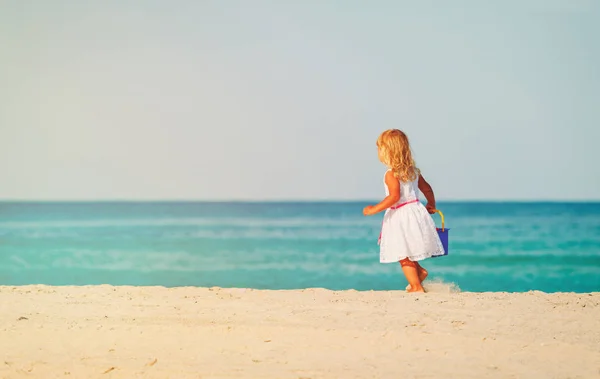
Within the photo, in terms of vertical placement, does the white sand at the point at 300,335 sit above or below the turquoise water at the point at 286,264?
above

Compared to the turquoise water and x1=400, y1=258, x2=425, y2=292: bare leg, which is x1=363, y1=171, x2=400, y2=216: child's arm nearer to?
x1=400, y1=258, x2=425, y2=292: bare leg

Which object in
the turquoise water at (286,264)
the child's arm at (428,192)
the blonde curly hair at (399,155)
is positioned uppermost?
the blonde curly hair at (399,155)

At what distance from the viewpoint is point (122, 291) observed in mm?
6297

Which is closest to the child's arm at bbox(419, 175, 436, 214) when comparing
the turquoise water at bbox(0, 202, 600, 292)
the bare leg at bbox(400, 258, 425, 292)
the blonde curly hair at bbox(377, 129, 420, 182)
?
the blonde curly hair at bbox(377, 129, 420, 182)

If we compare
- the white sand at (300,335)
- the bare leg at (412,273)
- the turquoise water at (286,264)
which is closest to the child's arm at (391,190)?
the bare leg at (412,273)

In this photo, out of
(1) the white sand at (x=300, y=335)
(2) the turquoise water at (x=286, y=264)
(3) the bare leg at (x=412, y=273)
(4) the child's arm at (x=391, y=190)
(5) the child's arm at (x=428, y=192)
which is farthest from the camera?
(2) the turquoise water at (x=286, y=264)

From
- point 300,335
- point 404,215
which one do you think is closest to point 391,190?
point 404,215

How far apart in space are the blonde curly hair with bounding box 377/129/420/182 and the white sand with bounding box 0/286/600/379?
98 centimetres

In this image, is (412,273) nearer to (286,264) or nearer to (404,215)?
(404,215)

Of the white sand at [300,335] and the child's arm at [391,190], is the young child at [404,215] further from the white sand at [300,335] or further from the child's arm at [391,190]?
the white sand at [300,335]

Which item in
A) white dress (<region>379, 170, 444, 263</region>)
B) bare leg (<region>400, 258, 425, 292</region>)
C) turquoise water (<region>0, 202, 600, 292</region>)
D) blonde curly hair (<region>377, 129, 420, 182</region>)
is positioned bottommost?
turquoise water (<region>0, 202, 600, 292</region>)

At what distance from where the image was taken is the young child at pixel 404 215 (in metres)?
6.11

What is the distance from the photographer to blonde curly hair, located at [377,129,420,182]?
611 centimetres

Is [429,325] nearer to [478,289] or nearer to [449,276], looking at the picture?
[478,289]
